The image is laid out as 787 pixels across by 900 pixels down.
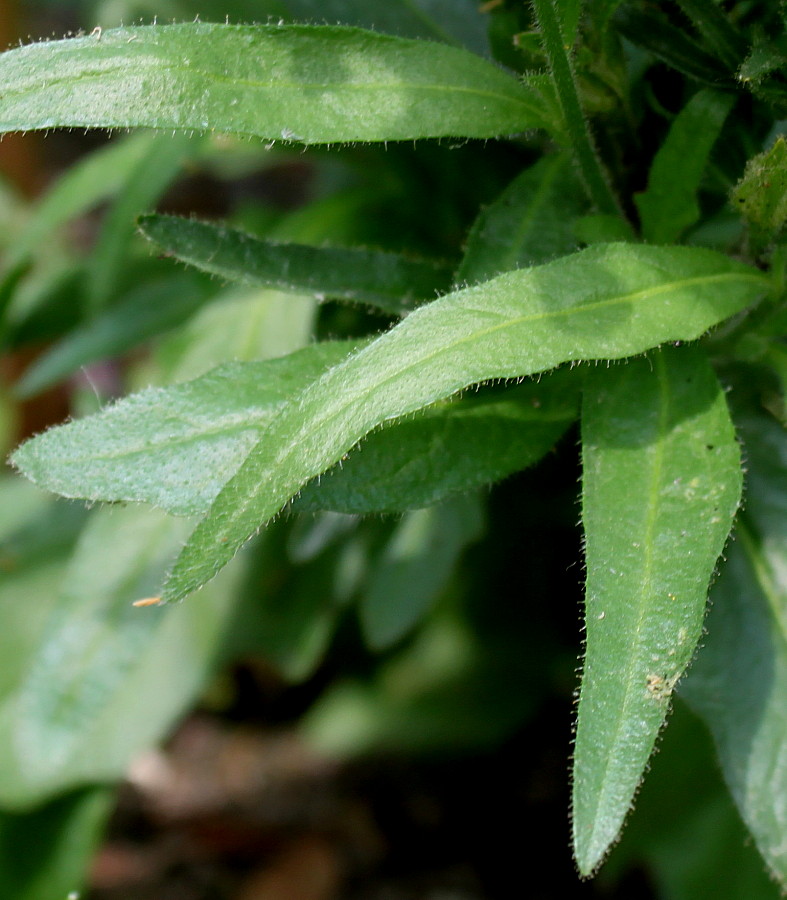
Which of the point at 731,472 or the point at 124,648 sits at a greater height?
the point at 731,472

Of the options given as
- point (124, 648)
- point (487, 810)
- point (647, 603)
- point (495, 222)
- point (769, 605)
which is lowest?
point (487, 810)

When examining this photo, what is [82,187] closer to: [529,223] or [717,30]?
[529,223]

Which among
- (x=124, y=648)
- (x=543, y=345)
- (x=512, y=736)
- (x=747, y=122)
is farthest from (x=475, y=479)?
(x=512, y=736)

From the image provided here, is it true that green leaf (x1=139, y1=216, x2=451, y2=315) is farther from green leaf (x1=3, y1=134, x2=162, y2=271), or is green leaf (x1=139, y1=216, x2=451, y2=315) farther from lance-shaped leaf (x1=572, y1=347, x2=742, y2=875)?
green leaf (x1=3, y1=134, x2=162, y2=271)

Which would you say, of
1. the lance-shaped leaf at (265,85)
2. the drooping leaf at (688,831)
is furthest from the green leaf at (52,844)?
the lance-shaped leaf at (265,85)

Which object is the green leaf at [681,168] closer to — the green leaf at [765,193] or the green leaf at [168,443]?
the green leaf at [765,193]

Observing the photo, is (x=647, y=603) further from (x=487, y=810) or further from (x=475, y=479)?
(x=487, y=810)
